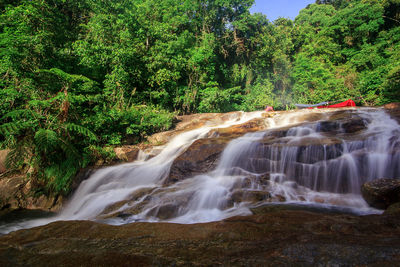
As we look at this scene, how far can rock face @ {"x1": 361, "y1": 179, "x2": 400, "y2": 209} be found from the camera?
11.9ft

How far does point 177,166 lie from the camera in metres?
6.36

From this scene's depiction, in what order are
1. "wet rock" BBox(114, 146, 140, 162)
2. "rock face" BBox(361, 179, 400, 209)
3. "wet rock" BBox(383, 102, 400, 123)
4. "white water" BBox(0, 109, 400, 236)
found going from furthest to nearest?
1. "wet rock" BBox(114, 146, 140, 162)
2. "wet rock" BBox(383, 102, 400, 123)
3. "white water" BBox(0, 109, 400, 236)
4. "rock face" BBox(361, 179, 400, 209)

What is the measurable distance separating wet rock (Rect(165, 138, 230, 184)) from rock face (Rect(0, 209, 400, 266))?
3.23 m

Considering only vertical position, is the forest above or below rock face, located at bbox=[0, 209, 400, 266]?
above

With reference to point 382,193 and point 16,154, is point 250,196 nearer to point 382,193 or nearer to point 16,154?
point 382,193

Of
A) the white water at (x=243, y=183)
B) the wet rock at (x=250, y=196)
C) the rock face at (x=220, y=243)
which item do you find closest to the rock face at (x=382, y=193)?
the white water at (x=243, y=183)

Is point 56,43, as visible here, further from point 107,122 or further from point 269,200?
point 269,200

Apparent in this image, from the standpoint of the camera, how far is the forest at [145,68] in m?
6.54

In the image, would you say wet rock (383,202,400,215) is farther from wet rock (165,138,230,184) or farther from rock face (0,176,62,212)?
rock face (0,176,62,212)

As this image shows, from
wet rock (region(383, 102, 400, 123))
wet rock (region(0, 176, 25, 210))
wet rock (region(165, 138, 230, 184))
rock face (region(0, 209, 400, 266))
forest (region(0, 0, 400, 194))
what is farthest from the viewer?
wet rock (region(383, 102, 400, 123))

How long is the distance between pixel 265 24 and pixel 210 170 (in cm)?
2344

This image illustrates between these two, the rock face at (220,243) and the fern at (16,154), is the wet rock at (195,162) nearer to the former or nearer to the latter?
the rock face at (220,243)

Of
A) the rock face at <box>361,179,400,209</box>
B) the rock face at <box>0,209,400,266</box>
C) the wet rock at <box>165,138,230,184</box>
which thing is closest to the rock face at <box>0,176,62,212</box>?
the wet rock at <box>165,138,230,184</box>

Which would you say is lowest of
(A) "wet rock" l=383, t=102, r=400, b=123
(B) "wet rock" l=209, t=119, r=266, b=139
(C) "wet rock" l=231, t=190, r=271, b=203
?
(C) "wet rock" l=231, t=190, r=271, b=203
